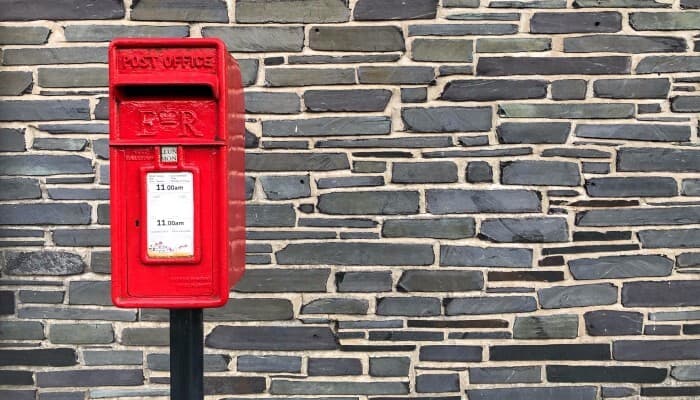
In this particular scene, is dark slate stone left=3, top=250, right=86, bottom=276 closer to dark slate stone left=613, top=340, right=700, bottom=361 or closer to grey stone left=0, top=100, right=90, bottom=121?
grey stone left=0, top=100, right=90, bottom=121

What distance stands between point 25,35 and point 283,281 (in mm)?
1741

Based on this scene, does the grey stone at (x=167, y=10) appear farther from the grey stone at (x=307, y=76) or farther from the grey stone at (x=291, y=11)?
the grey stone at (x=307, y=76)

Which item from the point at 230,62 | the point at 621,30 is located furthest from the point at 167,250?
the point at 621,30

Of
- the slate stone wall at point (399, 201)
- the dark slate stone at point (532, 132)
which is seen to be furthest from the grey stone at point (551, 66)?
the dark slate stone at point (532, 132)

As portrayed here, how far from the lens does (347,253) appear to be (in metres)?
3.23

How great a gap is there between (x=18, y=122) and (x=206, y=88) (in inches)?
63.7

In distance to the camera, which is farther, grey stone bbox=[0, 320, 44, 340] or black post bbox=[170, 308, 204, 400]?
grey stone bbox=[0, 320, 44, 340]

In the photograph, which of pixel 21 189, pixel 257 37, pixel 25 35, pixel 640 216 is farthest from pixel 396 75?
pixel 21 189

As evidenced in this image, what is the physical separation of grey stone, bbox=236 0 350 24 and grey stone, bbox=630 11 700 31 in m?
1.43

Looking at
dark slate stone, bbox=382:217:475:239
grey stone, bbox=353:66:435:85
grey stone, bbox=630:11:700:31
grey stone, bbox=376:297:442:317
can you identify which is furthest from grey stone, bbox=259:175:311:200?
grey stone, bbox=630:11:700:31

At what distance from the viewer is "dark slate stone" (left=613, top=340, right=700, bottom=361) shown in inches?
129

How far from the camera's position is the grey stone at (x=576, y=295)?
325 centimetres

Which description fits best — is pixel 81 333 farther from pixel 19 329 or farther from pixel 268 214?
pixel 268 214

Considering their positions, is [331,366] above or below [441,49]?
below
